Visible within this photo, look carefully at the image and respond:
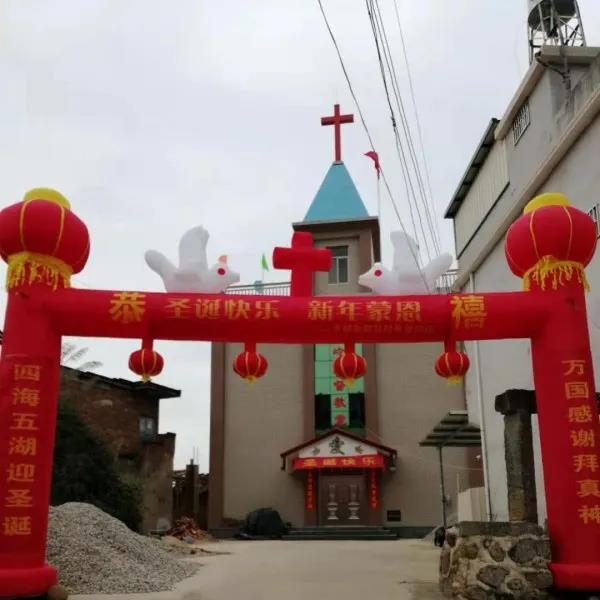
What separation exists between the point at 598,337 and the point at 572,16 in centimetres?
711

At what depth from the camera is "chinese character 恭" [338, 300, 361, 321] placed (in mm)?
6367

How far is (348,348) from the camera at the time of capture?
21.9ft

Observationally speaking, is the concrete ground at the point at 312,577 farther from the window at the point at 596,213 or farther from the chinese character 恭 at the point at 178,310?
the window at the point at 596,213

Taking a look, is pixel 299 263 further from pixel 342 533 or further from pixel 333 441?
pixel 342 533

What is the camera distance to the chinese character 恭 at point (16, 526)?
5.53 metres

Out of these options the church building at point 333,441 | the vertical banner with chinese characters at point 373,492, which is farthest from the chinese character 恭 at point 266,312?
the vertical banner with chinese characters at point 373,492

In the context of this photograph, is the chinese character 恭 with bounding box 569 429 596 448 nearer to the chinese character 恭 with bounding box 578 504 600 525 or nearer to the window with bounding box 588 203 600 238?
the chinese character 恭 with bounding box 578 504 600 525

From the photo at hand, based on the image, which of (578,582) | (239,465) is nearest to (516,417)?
(578,582)

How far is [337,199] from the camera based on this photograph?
21.8m

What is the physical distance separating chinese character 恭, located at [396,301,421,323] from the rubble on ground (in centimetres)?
1273

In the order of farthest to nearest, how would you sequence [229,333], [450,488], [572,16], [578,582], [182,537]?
[450,488] < [182,537] < [572,16] < [229,333] < [578,582]

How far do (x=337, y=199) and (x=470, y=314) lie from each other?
623 inches

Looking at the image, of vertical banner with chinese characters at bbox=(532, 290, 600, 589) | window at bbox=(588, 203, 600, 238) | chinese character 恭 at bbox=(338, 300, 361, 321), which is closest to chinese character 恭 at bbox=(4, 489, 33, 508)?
chinese character 恭 at bbox=(338, 300, 361, 321)

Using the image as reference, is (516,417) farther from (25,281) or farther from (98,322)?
(25,281)
